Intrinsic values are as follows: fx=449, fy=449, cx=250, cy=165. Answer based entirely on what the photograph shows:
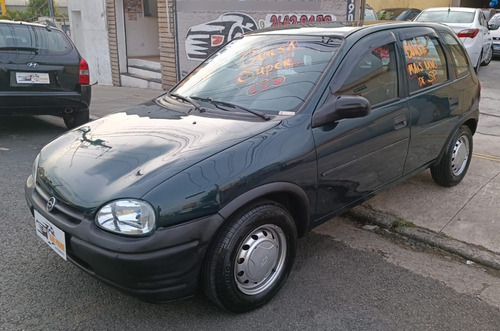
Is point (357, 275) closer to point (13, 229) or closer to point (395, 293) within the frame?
point (395, 293)

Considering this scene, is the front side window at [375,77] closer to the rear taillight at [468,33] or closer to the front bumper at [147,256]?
the front bumper at [147,256]

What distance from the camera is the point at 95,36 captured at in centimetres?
1339

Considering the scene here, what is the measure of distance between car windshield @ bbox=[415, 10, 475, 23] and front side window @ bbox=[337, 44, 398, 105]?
31.3 ft

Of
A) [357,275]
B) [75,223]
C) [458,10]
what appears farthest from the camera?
[458,10]

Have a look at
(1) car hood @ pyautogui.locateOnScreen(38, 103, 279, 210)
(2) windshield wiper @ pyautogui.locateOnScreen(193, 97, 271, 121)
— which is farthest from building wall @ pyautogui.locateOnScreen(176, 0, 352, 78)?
(1) car hood @ pyautogui.locateOnScreen(38, 103, 279, 210)

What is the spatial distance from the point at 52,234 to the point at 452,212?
340 centimetres

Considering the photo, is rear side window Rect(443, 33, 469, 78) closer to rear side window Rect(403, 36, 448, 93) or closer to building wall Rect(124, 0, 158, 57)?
rear side window Rect(403, 36, 448, 93)

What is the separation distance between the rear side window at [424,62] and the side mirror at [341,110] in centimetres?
106

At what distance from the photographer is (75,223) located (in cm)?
244

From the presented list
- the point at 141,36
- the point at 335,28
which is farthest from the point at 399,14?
the point at 335,28

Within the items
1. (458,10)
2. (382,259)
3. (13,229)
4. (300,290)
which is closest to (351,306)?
(300,290)

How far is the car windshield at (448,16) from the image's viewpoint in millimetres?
11922

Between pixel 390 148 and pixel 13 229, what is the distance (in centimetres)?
315

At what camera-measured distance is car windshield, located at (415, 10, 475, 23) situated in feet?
39.1
